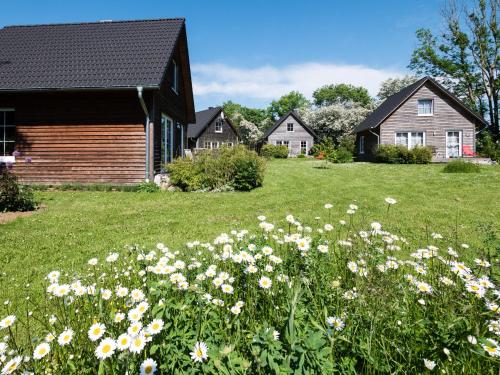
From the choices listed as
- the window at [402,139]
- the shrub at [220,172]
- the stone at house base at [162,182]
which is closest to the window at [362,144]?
the window at [402,139]

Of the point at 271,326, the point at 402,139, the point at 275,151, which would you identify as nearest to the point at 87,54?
the point at 271,326

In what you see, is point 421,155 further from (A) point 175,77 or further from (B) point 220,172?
(A) point 175,77

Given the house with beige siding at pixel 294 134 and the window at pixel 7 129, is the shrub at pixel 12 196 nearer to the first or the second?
the window at pixel 7 129

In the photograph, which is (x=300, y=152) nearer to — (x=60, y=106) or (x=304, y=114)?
(x=304, y=114)

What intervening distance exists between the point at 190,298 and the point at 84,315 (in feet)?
2.57

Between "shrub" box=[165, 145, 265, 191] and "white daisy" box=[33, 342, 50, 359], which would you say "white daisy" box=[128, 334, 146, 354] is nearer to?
"white daisy" box=[33, 342, 50, 359]

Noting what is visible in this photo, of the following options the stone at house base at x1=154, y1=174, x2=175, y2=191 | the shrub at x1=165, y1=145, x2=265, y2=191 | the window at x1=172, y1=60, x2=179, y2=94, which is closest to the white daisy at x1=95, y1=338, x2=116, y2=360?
the shrub at x1=165, y1=145, x2=265, y2=191

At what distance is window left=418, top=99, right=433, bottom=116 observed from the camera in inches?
941

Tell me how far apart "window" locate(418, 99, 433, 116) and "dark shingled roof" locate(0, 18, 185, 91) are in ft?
65.4

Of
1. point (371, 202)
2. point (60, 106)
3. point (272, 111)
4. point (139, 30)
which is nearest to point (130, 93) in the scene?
point (60, 106)

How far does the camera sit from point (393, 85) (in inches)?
1907

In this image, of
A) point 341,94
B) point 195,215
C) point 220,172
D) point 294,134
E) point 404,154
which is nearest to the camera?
point 195,215

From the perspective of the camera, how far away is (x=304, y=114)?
49.6 meters

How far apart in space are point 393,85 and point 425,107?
91.8 feet
